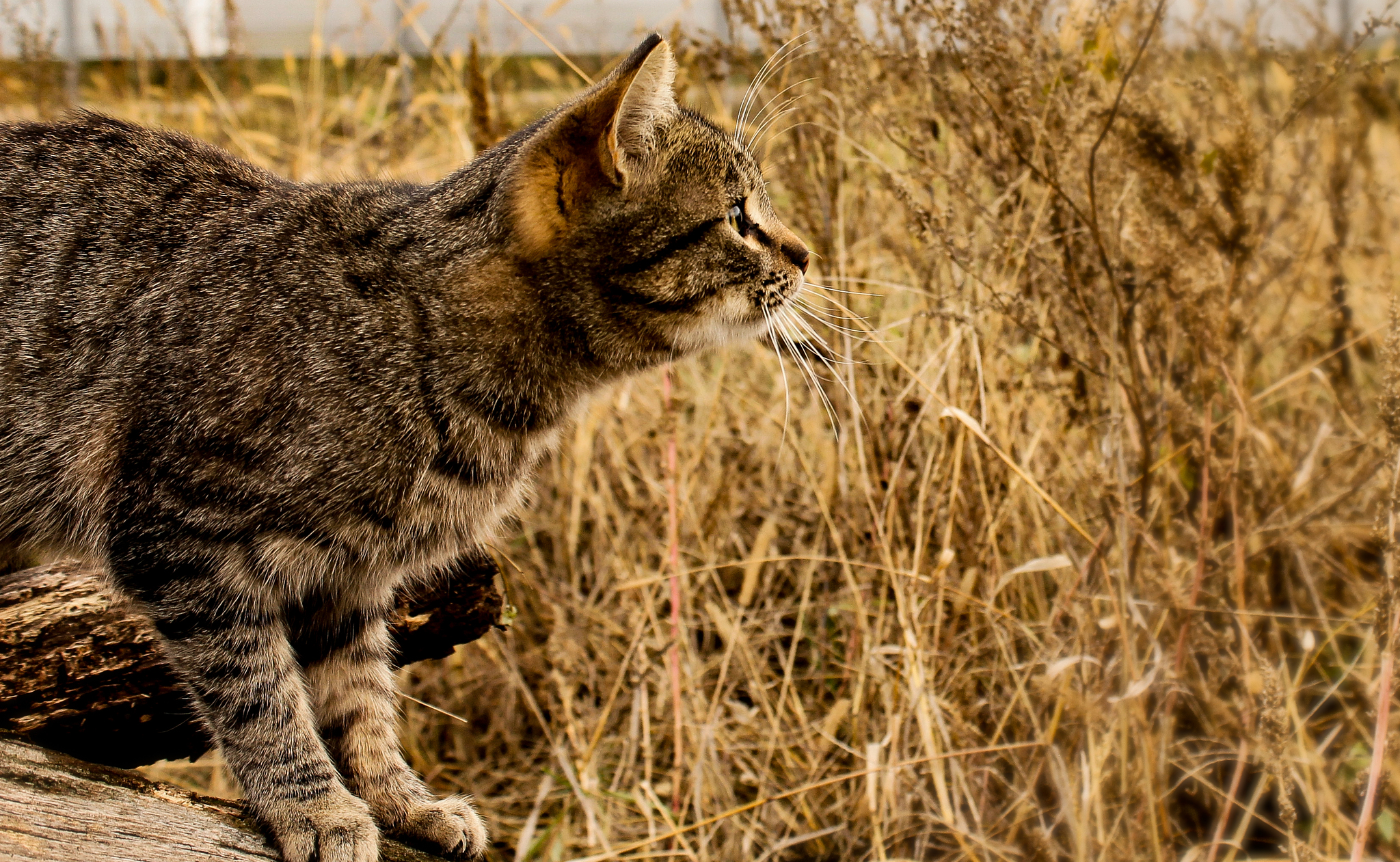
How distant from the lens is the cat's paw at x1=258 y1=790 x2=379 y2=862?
183cm

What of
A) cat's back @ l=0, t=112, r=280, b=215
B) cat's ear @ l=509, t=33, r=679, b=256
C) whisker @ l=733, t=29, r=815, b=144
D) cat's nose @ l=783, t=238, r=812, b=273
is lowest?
cat's nose @ l=783, t=238, r=812, b=273

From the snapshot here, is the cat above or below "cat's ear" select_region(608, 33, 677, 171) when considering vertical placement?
below

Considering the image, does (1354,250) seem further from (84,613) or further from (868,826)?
(84,613)

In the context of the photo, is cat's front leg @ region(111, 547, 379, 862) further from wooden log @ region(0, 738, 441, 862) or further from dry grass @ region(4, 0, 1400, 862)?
dry grass @ region(4, 0, 1400, 862)

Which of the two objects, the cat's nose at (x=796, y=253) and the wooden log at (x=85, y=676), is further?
the cat's nose at (x=796, y=253)

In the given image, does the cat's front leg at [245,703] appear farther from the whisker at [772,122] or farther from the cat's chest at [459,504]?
the whisker at [772,122]

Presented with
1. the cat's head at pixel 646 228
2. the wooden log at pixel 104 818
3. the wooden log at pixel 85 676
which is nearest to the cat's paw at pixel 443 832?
the wooden log at pixel 104 818

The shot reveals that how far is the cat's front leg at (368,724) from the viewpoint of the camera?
2.11 m

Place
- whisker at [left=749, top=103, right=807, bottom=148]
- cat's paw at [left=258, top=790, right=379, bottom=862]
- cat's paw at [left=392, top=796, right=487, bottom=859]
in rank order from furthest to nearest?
whisker at [left=749, top=103, right=807, bottom=148] → cat's paw at [left=392, top=796, right=487, bottom=859] → cat's paw at [left=258, top=790, right=379, bottom=862]

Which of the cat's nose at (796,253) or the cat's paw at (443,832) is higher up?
the cat's nose at (796,253)

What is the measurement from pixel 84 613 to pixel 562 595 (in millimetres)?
1357

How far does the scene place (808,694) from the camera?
2986 millimetres

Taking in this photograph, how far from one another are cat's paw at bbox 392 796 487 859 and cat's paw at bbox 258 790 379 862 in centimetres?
21

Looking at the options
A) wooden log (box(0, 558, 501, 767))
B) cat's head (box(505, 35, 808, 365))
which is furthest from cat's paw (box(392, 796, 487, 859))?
cat's head (box(505, 35, 808, 365))
